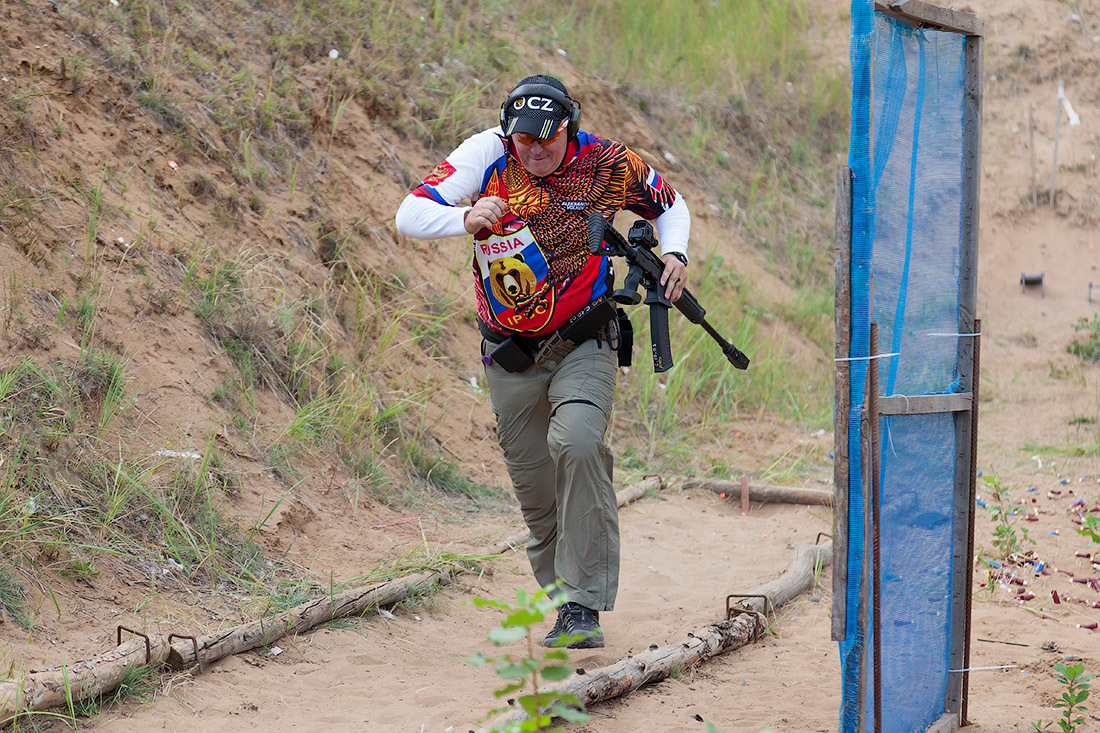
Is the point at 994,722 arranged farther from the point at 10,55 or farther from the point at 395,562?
the point at 10,55

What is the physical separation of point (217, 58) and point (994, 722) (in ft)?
21.1

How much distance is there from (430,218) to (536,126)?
0.51 m

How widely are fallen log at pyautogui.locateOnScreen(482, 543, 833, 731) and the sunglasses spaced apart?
189 cm

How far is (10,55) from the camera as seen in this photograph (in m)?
5.77

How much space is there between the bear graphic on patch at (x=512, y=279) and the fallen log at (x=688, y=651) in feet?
4.54

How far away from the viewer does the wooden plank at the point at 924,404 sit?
277cm

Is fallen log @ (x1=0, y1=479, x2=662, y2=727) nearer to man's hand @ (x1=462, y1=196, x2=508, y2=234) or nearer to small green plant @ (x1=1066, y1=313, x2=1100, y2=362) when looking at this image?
man's hand @ (x1=462, y1=196, x2=508, y2=234)

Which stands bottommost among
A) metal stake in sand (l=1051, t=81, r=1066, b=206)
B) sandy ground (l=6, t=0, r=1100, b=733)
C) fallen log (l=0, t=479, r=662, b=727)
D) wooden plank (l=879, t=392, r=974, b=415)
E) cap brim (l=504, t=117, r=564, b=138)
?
sandy ground (l=6, t=0, r=1100, b=733)

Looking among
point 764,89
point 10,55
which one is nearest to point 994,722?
point 10,55

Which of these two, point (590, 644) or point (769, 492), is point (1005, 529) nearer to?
point (769, 492)

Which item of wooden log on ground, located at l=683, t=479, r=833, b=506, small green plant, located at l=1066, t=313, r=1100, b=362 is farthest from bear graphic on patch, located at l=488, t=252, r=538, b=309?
small green plant, located at l=1066, t=313, r=1100, b=362

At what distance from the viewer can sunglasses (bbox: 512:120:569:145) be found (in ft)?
11.9

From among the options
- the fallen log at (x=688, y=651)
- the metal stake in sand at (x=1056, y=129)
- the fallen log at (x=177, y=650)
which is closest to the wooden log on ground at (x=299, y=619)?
the fallen log at (x=177, y=650)

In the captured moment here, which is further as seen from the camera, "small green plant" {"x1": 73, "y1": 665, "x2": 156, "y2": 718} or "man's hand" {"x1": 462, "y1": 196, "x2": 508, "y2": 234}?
"man's hand" {"x1": 462, "y1": 196, "x2": 508, "y2": 234}
